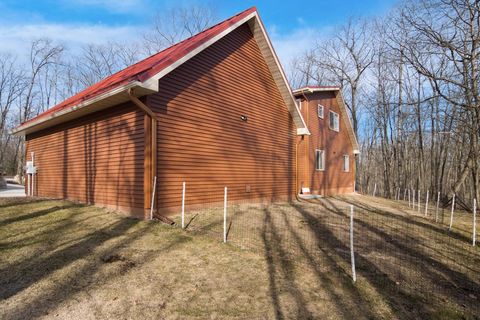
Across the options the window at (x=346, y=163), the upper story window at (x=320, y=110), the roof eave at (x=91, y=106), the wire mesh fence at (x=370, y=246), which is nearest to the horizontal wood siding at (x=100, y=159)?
the roof eave at (x=91, y=106)

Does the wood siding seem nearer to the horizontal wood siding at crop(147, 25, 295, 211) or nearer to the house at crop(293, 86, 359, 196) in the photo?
the house at crop(293, 86, 359, 196)

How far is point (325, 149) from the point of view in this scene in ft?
54.6

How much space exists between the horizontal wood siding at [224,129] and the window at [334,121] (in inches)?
223

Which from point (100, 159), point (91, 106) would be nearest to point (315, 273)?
point (100, 159)

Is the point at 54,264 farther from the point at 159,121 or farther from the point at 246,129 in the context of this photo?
the point at 246,129

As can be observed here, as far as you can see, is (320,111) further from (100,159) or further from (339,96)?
(100,159)

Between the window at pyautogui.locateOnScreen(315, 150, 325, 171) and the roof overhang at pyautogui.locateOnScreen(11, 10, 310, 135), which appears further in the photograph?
the window at pyautogui.locateOnScreen(315, 150, 325, 171)

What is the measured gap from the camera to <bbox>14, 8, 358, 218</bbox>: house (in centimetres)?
741

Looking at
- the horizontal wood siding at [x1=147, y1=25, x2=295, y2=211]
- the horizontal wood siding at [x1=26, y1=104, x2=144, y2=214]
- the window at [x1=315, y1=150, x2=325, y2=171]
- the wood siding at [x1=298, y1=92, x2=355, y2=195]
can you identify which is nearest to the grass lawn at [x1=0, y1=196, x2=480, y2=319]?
the horizontal wood siding at [x1=26, y1=104, x2=144, y2=214]

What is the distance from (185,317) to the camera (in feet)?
10.9

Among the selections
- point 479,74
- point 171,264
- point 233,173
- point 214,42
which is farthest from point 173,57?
point 479,74

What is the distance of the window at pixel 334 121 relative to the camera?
1758cm

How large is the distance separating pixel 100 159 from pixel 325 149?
1169cm

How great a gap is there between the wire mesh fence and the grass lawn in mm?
27
